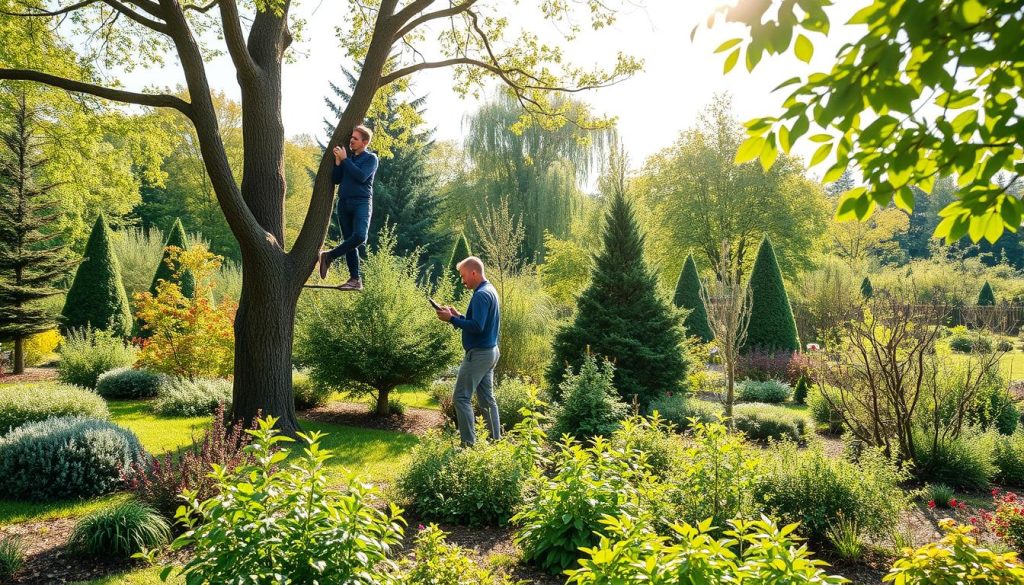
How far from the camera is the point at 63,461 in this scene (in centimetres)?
574

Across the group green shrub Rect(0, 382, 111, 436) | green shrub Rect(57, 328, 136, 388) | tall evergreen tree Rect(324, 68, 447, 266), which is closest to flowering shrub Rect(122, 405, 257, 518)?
green shrub Rect(0, 382, 111, 436)

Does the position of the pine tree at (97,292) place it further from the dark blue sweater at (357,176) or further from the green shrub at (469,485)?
the green shrub at (469,485)

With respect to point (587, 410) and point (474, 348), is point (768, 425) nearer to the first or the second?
point (587, 410)

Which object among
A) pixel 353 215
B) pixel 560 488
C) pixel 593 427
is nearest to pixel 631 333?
pixel 593 427

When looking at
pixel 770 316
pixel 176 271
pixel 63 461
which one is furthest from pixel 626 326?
pixel 176 271

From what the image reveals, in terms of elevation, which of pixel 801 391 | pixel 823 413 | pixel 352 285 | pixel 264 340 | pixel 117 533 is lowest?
pixel 801 391

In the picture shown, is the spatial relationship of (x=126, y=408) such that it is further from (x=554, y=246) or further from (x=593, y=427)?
(x=554, y=246)

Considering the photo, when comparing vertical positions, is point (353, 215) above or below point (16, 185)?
below

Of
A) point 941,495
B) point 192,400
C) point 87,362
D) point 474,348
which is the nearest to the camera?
point 941,495

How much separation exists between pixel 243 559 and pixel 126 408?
9.78 meters

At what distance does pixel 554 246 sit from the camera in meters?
21.6

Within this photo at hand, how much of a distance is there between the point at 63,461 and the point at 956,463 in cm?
909

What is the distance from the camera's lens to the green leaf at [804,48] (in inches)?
70.6

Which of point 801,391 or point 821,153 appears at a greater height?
point 821,153
